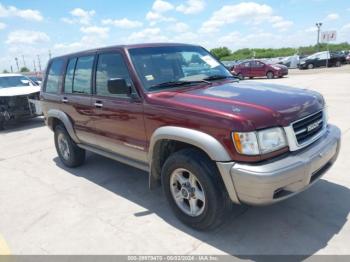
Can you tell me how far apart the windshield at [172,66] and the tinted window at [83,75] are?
37.9 inches

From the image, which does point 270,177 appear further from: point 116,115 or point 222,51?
point 222,51

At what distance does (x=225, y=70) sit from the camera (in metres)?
4.69

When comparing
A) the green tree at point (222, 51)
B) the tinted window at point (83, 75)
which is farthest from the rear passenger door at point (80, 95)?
the green tree at point (222, 51)

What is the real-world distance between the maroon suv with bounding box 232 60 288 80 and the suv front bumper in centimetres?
1983

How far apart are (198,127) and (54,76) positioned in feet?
12.0

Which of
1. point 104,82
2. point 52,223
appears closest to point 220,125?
point 104,82

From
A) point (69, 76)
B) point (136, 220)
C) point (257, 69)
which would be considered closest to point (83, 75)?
point (69, 76)

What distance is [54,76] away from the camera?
5.75 m

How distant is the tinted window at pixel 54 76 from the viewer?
557 centimetres


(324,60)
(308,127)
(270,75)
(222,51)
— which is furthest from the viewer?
(222,51)

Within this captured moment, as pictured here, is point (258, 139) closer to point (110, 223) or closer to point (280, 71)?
point (110, 223)

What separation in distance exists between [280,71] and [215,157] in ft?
66.5

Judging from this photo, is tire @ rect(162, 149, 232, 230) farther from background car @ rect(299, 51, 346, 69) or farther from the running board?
background car @ rect(299, 51, 346, 69)

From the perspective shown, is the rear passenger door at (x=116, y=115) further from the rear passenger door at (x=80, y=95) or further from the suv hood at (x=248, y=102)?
the suv hood at (x=248, y=102)
